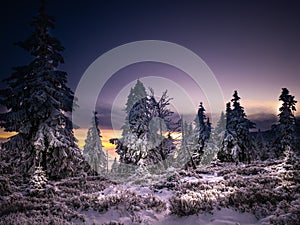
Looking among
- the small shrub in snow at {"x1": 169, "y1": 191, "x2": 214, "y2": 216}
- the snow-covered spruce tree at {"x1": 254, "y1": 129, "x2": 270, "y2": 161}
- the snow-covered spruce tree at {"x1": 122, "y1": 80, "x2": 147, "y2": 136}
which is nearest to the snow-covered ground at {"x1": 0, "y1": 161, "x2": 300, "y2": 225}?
the small shrub in snow at {"x1": 169, "y1": 191, "x2": 214, "y2": 216}

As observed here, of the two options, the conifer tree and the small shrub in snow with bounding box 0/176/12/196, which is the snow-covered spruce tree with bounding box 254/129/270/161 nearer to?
the conifer tree

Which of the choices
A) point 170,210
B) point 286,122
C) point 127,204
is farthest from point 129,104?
point 286,122

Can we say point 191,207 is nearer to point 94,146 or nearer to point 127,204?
point 127,204

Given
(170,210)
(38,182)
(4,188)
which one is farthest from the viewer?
(38,182)

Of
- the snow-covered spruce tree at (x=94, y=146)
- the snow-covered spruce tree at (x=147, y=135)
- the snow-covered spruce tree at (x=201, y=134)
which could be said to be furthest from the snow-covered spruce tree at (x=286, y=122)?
the snow-covered spruce tree at (x=94, y=146)

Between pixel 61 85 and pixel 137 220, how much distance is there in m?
10.7

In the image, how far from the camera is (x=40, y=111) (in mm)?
12680

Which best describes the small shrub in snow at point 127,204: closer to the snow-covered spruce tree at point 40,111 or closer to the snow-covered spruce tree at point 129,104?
the snow-covered spruce tree at point 40,111

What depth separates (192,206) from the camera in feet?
25.0

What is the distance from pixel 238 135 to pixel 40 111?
28.3 m

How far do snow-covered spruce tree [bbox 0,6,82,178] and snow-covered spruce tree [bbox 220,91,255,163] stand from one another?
81.0ft

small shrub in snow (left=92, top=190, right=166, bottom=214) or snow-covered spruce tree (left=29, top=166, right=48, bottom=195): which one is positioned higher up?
snow-covered spruce tree (left=29, top=166, right=48, bottom=195)

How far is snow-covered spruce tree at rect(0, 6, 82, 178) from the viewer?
12492mm

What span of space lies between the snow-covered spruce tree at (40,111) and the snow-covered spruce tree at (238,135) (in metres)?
24.7
